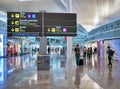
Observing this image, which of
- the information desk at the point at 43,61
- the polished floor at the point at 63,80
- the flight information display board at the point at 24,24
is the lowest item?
the polished floor at the point at 63,80

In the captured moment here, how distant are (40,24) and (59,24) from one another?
4.01 ft

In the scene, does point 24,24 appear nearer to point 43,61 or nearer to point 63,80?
point 43,61

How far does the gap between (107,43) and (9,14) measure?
664 inches

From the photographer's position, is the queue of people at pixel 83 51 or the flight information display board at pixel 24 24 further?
the queue of people at pixel 83 51

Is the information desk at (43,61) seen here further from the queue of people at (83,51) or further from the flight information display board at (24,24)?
the queue of people at (83,51)

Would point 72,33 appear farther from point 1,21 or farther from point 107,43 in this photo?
point 1,21

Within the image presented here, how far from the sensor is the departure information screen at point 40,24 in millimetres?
14891

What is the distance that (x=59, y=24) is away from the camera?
50.1 feet

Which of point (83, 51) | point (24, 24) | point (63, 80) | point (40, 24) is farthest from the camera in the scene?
point (83, 51)

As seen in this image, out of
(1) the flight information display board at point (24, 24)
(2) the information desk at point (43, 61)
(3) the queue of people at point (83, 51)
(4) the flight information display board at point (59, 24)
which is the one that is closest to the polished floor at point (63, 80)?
(2) the information desk at point (43, 61)

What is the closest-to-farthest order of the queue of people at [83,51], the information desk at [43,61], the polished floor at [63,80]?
the polished floor at [63,80], the information desk at [43,61], the queue of people at [83,51]

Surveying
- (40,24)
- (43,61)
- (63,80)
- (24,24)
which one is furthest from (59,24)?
(63,80)

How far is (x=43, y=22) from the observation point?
1519 centimetres

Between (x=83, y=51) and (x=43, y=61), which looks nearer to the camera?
(x=43, y=61)
